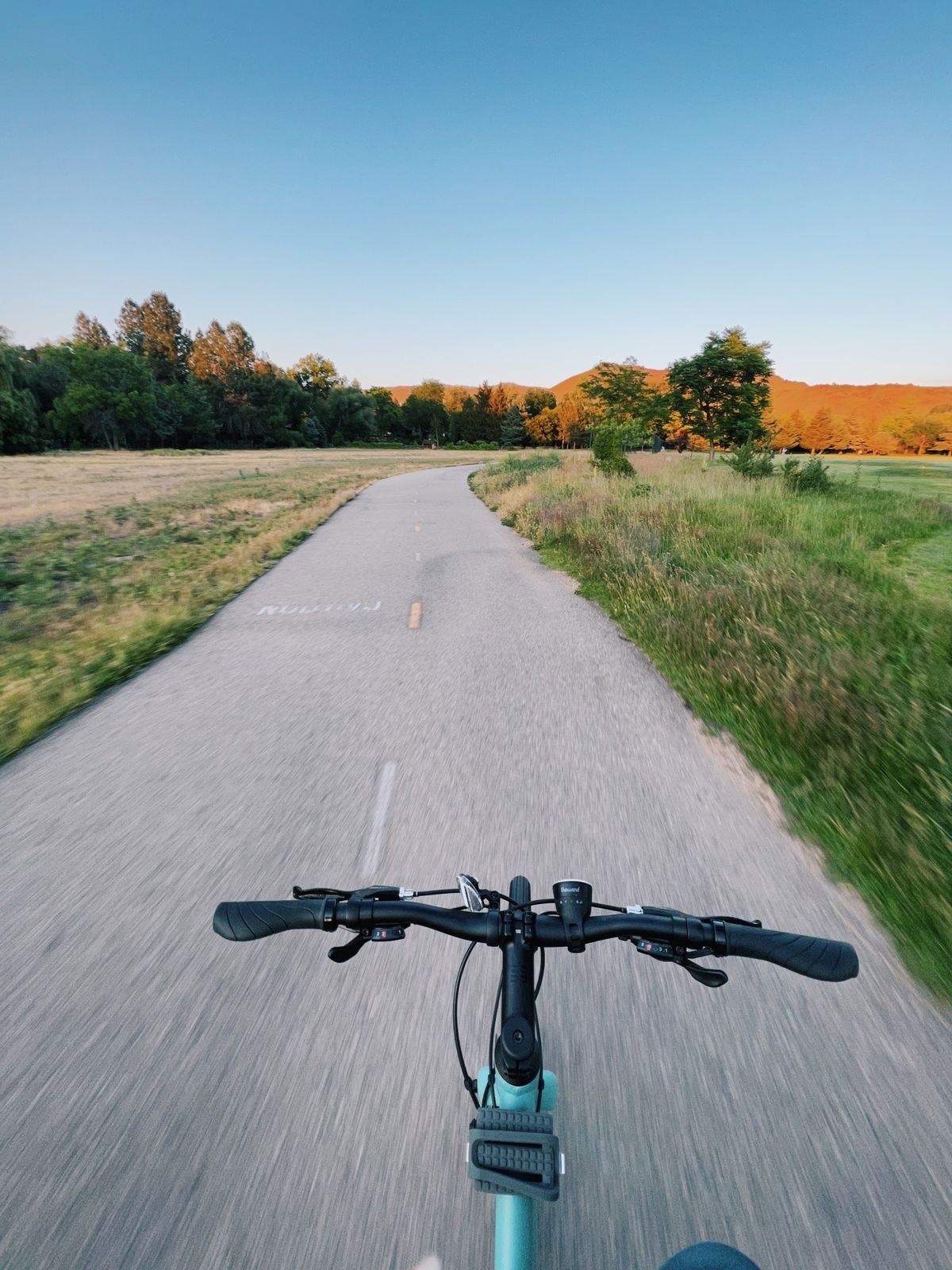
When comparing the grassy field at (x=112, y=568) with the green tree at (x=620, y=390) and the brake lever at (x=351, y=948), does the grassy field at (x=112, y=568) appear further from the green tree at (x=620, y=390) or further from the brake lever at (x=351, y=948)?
the green tree at (x=620, y=390)

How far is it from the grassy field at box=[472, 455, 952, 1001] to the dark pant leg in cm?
182

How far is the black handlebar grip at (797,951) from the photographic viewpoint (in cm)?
119

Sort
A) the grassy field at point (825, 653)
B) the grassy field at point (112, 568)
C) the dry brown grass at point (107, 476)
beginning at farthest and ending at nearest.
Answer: the dry brown grass at point (107, 476) → the grassy field at point (112, 568) → the grassy field at point (825, 653)

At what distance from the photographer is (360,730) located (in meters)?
4.66

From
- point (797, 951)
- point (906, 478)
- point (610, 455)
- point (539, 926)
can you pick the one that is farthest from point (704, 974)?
point (906, 478)

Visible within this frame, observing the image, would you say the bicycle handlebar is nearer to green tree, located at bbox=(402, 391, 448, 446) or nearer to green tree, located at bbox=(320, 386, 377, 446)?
green tree, located at bbox=(320, 386, 377, 446)

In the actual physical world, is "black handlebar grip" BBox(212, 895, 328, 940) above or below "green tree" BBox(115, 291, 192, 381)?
below

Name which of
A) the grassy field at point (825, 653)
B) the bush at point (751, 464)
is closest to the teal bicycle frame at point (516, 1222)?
the grassy field at point (825, 653)

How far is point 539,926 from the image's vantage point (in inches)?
50.3

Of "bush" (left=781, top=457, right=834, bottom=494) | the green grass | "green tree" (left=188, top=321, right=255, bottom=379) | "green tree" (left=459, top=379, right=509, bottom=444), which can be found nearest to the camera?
"bush" (left=781, top=457, right=834, bottom=494)

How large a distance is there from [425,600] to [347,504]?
15431mm

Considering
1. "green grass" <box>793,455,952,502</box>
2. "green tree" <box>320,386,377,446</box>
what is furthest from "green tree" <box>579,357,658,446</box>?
"green tree" <box>320,386,377,446</box>

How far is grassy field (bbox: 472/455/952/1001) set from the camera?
291 centimetres

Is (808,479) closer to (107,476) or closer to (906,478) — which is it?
(906,478)
